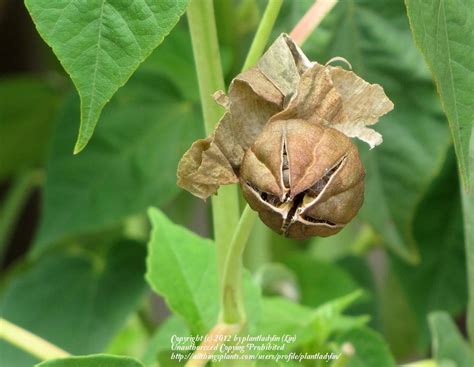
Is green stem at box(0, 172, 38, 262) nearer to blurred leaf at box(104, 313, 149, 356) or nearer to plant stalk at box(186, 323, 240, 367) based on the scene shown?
blurred leaf at box(104, 313, 149, 356)

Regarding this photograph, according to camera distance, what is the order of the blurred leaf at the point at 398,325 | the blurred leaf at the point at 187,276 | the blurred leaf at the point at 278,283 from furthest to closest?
the blurred leaf at the point at 398,325, the blurred leaf at the point at 278,283, the blurred leaf at the point at 187,276

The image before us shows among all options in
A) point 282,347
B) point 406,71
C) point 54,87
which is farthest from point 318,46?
point 54,87

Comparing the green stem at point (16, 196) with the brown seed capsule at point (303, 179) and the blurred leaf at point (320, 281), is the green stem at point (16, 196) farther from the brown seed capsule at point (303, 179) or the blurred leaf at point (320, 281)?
the brown seed capsule at point (303, 179)

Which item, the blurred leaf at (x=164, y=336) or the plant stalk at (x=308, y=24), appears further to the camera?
the blurred leaf at (x=164, y=336)

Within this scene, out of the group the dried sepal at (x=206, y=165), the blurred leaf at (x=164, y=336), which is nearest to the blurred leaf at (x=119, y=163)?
the blurred leaf at (x=164, y=336)

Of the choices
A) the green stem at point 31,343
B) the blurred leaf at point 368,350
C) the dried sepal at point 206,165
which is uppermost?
the dried sepal at point 206,165

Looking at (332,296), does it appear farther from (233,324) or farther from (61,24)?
(61,24)
